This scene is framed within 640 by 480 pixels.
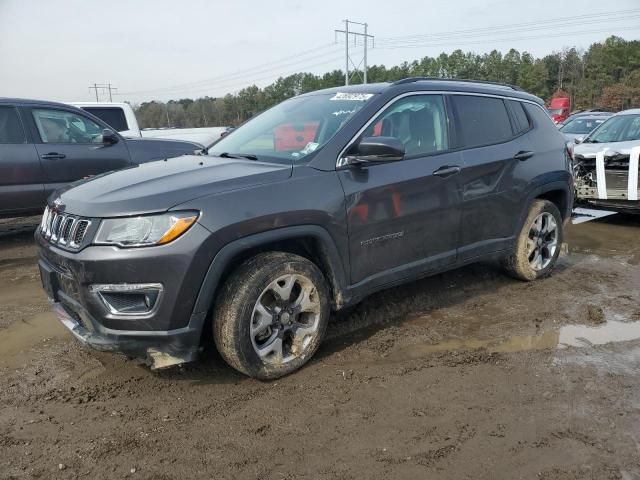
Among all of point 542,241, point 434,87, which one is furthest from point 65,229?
point 542,241

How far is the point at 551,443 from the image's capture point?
265 centimetres

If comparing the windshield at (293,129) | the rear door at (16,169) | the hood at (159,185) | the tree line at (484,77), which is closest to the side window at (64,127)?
the rear door at (16,169)

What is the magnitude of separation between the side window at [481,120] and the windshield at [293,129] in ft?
3.03

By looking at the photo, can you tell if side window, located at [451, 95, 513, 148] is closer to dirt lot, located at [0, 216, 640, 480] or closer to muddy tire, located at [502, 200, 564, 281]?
muddy tire, located at [502, 200, 564, 281]

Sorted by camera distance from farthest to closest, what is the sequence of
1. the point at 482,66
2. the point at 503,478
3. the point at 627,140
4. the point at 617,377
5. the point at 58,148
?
1. the point at 482,66
2. the point at 627,140
3. the point at 58,148
4. the point at 617,377
5. the point at 503,478

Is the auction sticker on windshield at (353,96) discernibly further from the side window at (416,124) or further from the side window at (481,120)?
the side window at (481,120)

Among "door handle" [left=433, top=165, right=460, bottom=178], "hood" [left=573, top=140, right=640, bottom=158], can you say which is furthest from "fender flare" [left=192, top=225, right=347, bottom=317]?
"hood" [left=573, top=140, right=640, bottom=158]

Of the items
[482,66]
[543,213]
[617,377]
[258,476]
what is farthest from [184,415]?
[482,66]

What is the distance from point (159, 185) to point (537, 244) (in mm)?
3690

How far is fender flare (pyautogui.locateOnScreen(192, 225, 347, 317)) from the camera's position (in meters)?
2.88

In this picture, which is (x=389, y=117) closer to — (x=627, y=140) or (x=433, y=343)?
(x=433, y=343)

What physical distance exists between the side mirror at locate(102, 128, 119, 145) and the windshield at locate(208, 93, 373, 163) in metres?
3.55

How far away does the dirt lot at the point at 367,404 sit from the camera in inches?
99.3

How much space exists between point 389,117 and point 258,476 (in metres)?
2.52
